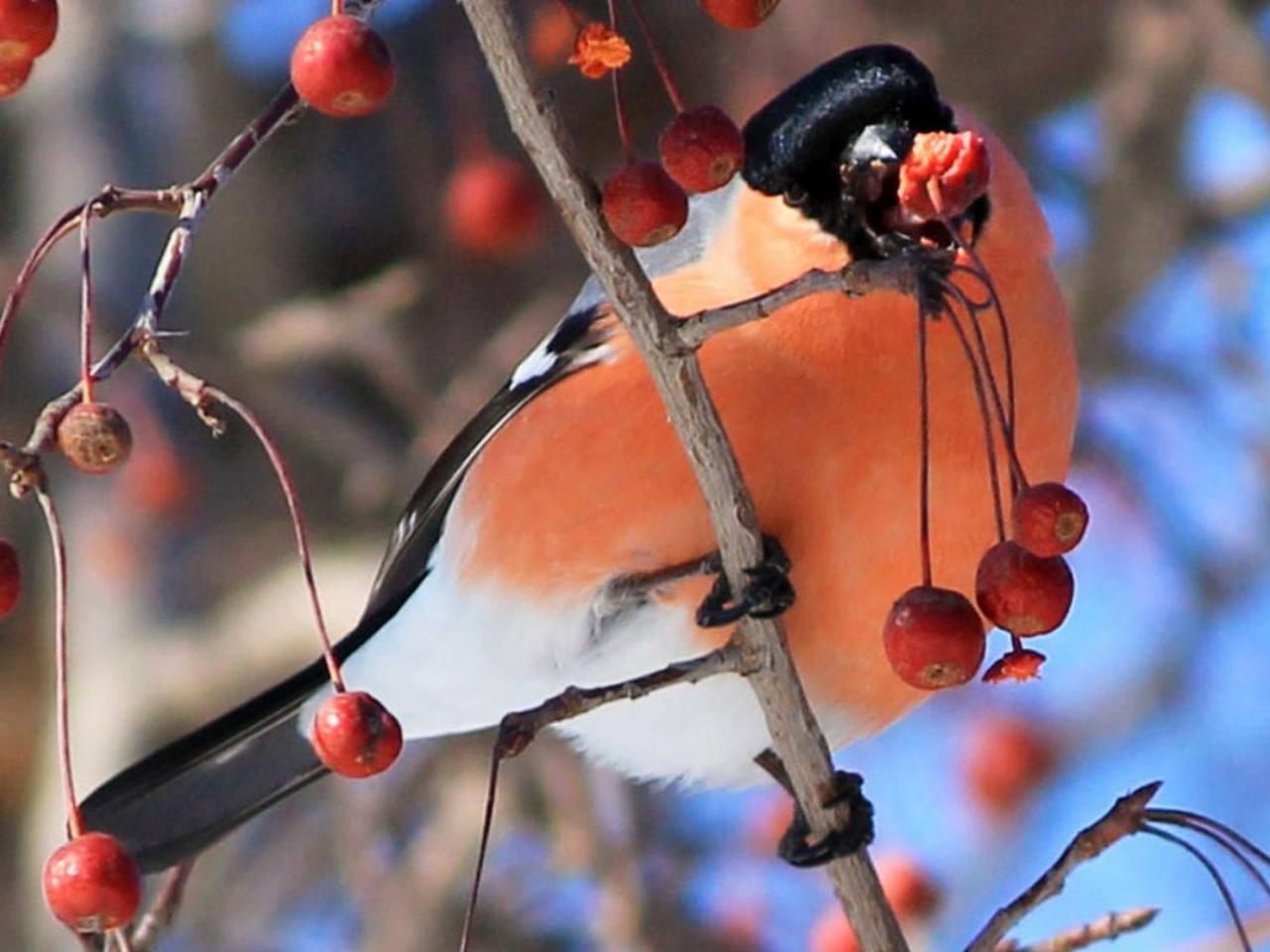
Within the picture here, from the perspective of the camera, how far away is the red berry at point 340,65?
4.84 feet

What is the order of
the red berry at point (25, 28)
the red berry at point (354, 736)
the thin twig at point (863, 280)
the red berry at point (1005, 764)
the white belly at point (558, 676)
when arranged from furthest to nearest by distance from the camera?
the red berry at point (1005, 764) < the white belly at point (558, 676) < the red berry at point (354, 736) < the red berry at point (25, 28) < the thin twig at point (863, 280)

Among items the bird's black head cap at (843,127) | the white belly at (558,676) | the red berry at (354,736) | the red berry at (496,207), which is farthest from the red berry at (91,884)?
the red berry at (496,207)

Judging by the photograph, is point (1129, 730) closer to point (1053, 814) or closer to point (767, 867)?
point (1053, 814)

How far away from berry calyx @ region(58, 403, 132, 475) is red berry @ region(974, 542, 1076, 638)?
64cm

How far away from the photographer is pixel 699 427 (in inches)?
65.6

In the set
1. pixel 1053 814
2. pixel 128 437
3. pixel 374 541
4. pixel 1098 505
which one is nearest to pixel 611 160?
pixel 374 541

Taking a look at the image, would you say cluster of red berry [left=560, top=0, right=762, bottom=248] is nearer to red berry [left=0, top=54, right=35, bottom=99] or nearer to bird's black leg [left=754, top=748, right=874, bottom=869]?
red berry [left=0, top=54, right=35, bottom=99]

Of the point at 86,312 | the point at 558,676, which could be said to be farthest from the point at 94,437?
the point at 558,676

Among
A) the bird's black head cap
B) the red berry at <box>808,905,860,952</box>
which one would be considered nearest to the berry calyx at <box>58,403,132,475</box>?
the bird's black head cap

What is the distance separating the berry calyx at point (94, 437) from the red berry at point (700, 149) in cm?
45

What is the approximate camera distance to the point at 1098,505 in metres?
4.14

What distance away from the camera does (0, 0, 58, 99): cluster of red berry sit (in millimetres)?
1495

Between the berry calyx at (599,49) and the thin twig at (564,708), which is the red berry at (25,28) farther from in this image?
the thin twig at (564,708)

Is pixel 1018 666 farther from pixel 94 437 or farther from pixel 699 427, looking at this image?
pixel 94 437
